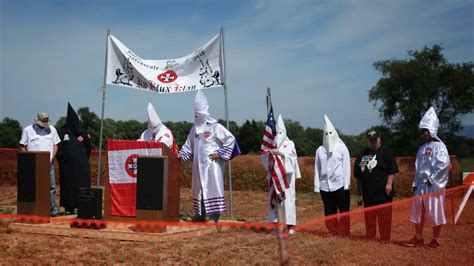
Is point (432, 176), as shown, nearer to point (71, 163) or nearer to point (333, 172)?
point (333, 172)

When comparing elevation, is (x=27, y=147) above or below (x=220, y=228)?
above

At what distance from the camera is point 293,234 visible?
6262mm

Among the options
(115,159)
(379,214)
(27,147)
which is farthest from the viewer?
(27,147)

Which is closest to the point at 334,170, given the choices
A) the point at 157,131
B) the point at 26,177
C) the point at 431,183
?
the point at 431,183

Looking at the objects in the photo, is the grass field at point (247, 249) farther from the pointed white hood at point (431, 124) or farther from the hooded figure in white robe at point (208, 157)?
the pointed white hood at point (431, 124)

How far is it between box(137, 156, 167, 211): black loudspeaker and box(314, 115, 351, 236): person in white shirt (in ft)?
8.83

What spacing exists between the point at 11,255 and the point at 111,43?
4.97 meters

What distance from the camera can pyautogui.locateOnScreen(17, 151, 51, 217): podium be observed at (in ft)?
27.2

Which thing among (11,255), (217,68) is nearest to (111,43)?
(217,68)

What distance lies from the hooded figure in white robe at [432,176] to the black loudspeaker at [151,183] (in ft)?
12.4

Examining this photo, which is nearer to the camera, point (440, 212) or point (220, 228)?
point (440, 212)

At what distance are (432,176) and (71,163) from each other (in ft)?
21.6

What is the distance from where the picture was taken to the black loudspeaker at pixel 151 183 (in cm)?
739

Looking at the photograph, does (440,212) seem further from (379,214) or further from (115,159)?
(115,159)
